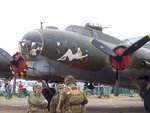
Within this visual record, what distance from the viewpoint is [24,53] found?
14891mm

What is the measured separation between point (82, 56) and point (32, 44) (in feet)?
7.25

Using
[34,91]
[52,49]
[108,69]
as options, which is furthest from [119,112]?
[34,91]

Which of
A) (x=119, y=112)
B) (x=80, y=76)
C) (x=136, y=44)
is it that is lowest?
Result: (x=119, y=112)

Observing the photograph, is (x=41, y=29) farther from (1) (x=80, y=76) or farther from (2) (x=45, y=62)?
(1) (x=80, y=76)

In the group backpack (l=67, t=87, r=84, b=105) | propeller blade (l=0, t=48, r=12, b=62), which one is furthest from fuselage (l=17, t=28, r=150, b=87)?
backpack (l=67, t=87, r=84, b=105)

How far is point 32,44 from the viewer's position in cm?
1446

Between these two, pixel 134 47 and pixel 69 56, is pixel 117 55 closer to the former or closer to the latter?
pixel 134 47

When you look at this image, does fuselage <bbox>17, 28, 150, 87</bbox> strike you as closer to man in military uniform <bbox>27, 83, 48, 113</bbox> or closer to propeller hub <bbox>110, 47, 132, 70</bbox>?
propeller hub <bbox>110, 47, 132, 70</bbox>

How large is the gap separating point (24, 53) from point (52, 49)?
4.00 ft

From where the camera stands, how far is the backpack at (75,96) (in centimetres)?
794

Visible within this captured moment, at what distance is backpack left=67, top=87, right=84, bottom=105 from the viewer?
26.1ft

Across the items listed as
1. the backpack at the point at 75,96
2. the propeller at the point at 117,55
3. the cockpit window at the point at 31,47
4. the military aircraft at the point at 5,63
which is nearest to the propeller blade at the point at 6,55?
the military aircraft at the point at 5,63

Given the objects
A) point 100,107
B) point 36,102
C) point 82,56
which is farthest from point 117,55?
point 36,102

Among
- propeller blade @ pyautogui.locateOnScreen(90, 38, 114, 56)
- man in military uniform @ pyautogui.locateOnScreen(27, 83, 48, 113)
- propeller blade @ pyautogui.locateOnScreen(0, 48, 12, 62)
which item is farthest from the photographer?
propeller blade @ pyautogui.locateOnScreen(0, 48, 12, 62)
